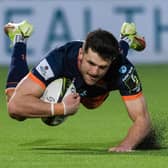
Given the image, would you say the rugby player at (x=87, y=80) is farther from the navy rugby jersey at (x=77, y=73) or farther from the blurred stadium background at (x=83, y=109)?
the blurred stadium background at (x=83, y=109)

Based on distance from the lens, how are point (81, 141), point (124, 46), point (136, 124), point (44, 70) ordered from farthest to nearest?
point (124, 46), point (81, 141), point (136, 124), point (44, 70)

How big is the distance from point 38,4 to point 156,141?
1066 cm

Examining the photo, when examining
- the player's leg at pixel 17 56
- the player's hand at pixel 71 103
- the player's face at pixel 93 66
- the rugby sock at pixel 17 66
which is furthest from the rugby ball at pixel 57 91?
the rugby sock at pixel 17 66

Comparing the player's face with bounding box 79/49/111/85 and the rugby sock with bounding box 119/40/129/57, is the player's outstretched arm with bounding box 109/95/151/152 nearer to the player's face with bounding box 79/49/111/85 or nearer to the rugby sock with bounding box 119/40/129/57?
the player's face with bounding box 79/49/111/85

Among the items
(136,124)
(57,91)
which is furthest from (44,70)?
(136,124)

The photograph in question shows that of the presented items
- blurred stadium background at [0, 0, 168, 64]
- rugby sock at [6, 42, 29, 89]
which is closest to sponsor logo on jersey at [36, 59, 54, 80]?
rugby sock at [6, 42, 29, 89]

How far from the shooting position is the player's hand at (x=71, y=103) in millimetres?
9023

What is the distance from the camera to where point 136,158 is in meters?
8.88

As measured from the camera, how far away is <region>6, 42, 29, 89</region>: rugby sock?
1064 cm

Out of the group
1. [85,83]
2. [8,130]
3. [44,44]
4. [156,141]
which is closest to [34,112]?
[85,83]

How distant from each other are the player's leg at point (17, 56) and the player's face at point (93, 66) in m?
1.65

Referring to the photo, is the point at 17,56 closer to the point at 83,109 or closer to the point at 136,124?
the point at 136,124

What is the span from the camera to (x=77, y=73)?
932 cm

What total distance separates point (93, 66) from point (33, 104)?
641 mm
